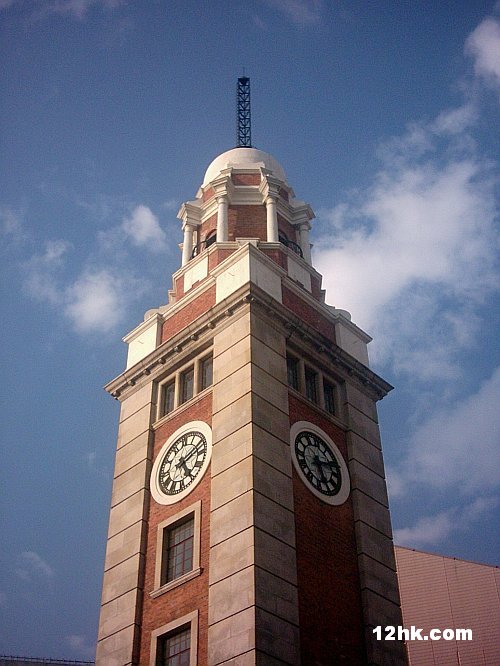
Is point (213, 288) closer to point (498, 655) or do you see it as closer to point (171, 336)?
point (171, 336)

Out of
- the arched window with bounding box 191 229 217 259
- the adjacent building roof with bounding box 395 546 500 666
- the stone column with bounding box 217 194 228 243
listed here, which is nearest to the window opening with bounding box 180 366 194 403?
the stone column with bounding box 217 194 228 243

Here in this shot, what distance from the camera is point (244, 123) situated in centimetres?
5478

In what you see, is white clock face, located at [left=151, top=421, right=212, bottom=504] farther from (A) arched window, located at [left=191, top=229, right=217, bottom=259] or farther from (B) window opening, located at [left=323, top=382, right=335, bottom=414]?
(A) arched window, located at [left=191, top=229, right=217, bottom=259]

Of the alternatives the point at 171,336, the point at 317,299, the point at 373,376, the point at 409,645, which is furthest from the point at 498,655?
the point at 171,336

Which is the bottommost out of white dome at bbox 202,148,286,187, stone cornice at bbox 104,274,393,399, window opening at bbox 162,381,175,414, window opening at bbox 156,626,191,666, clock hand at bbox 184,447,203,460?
window opening at bbox 156,626,191,666

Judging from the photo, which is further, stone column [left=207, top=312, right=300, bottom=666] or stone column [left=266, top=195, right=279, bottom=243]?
stone column [left=266, top=195, right=279, bottom=243]

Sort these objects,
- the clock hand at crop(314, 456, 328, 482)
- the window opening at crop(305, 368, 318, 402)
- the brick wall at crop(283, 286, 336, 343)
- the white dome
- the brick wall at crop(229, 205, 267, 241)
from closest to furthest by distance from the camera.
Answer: the clock hand at crop(314, 456, 328, 482), the window opening at crop(305, 368, 318, 402), the brick wall at crop(283, 286, 336, 343), the brick wall at crop(229, 205, 267, 241), the white dome

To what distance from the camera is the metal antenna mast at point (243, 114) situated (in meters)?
53.7

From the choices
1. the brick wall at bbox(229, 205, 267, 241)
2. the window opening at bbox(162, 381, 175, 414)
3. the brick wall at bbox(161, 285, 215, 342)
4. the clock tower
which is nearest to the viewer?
the clock tower

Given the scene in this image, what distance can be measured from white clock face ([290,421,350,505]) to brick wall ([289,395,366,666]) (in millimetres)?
351

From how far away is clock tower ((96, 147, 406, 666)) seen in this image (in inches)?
1158

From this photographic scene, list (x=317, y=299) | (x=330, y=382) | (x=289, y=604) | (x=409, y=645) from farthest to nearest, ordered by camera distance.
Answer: (x=409, y=645) < (x=317, y=299) < (x=330, y=382) < (x=289, y=604)

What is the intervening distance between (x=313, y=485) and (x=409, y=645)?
16.5 metres

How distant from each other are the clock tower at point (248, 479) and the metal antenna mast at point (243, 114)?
10753 millimetres
